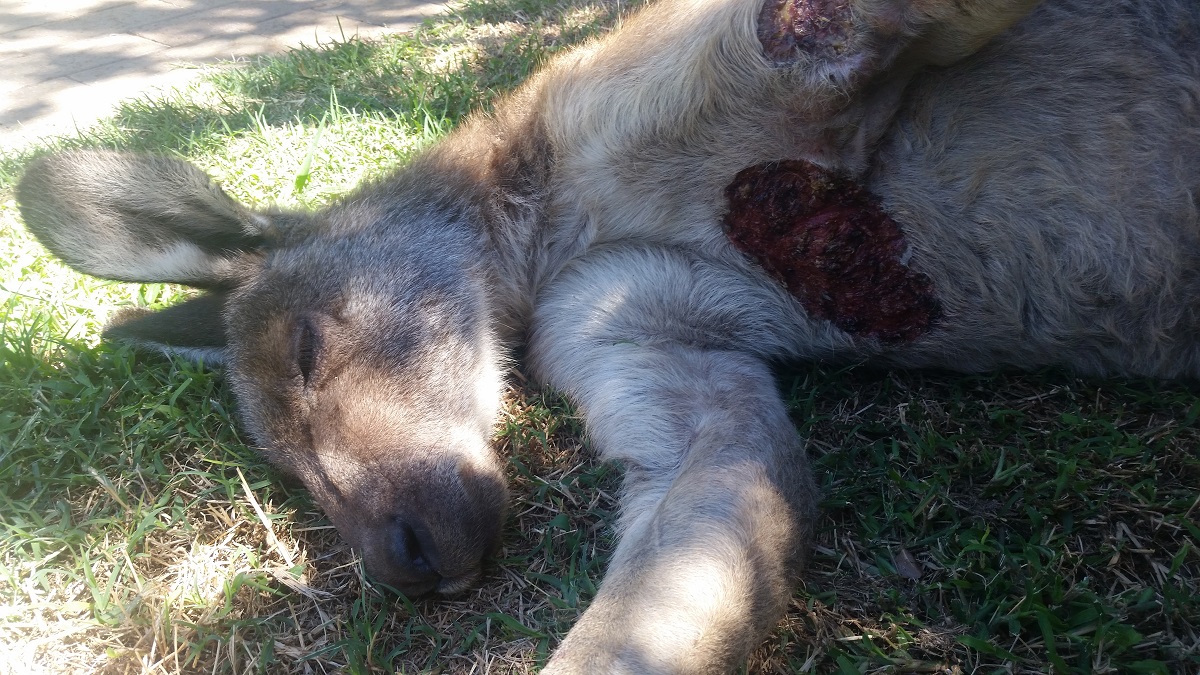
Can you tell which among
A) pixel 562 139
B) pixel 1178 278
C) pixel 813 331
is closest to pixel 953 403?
pixel 813 331

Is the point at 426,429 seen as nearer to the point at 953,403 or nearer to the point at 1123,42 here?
the point at 953,403

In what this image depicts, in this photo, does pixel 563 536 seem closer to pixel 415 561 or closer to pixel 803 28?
pixel 415 561

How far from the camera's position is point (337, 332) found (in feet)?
9.68

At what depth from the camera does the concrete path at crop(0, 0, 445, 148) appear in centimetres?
599

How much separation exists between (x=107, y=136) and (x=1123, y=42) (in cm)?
493

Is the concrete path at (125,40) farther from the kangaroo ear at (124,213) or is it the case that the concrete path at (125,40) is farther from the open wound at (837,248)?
the open wound at (837,248)

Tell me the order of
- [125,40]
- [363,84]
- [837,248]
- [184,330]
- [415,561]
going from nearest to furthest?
1. [415,561]
2. [837,248]
3. [184,330]
4. [363,84]
5. [125,40]

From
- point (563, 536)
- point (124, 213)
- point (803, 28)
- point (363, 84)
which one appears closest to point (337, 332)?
point (124, 213)

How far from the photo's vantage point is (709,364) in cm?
301

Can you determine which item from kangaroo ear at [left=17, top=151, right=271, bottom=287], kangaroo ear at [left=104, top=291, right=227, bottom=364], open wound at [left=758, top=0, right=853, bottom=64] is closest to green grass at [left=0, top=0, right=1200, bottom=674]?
kangaroo ear at [left=104, top=291, right=227, bottom=364]

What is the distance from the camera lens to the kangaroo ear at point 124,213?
287 cm

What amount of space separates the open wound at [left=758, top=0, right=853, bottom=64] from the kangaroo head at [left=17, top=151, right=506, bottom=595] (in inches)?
52.9

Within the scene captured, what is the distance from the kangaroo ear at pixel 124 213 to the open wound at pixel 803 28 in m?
1.93

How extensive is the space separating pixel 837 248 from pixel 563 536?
1221 mm
